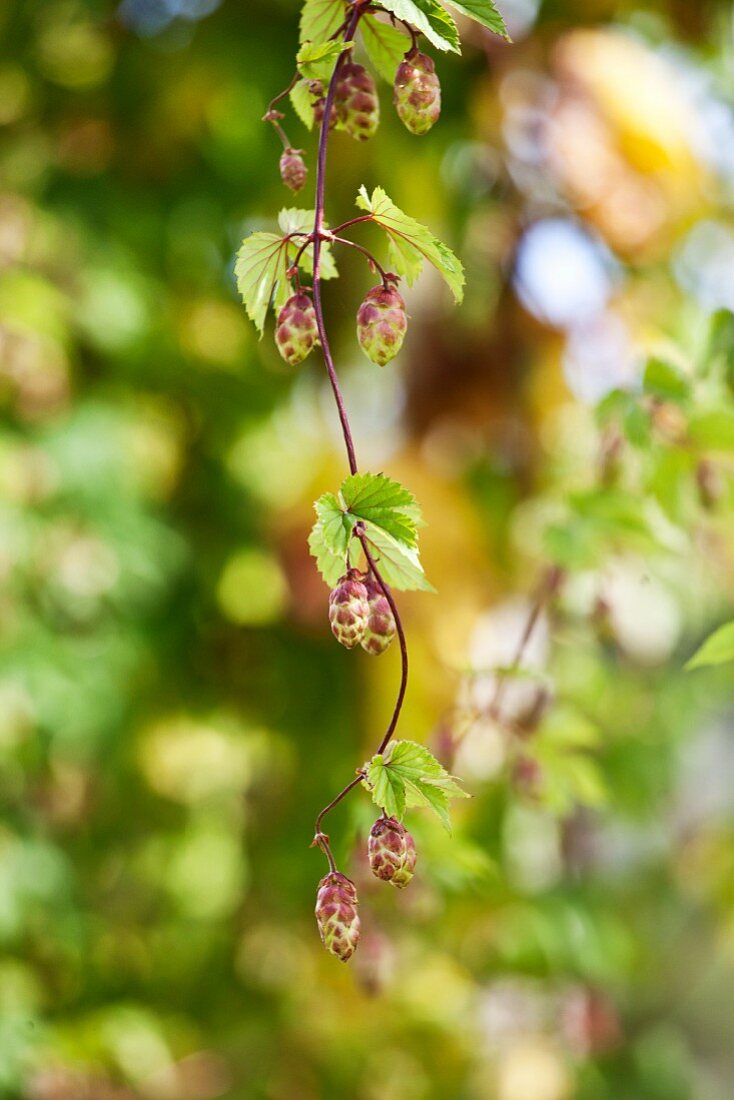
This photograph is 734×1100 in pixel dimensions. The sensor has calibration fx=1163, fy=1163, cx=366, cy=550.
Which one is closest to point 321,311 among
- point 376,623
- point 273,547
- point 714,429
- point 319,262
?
point 319,262

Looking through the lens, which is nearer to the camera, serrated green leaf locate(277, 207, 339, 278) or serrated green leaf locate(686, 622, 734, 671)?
serrated green leaf locate(277, 207, 339, 278)

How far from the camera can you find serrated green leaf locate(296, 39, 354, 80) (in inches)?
18.6

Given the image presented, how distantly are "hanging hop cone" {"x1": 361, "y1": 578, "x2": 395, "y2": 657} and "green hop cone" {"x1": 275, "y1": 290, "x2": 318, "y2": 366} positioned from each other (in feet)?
0.33

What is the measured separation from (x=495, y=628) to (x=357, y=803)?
33.7 inches

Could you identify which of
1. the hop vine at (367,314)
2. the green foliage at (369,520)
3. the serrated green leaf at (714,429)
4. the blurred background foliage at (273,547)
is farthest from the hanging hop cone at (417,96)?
the blurred background foliage at (273,547)

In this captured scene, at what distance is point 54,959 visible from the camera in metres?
1.64

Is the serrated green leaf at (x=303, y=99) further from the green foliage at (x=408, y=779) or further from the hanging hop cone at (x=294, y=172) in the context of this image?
the green foliage at (x=408, y=779)

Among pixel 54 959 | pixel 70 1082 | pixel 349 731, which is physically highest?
pixel 349 731

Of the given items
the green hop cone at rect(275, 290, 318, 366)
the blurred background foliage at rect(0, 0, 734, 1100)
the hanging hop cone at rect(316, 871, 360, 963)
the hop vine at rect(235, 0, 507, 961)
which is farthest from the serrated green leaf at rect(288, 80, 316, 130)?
the blurred background foliage at rect(0, 0, 734, 1100)

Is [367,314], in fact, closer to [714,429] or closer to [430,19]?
[430,19]

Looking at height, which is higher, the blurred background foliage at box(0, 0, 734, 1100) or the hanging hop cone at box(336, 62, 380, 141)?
the blurred background foliage at box(0, 0, 734, 1100)

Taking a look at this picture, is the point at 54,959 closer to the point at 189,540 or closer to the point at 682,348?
the point at 189,540

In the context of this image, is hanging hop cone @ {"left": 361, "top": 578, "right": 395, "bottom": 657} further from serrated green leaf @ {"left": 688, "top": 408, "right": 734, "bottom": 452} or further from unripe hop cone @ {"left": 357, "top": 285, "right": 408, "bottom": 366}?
serrated green leaf @ {"left": 688, "top": 408, "right": 734, "bottom": 452}

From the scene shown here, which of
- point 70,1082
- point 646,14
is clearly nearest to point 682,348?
point 646,14
